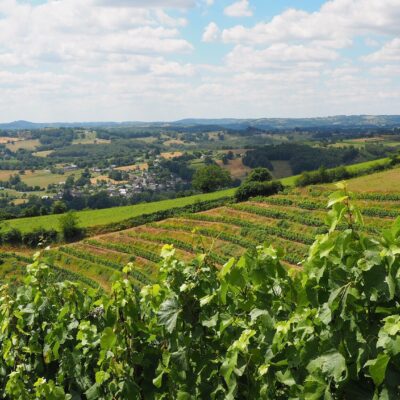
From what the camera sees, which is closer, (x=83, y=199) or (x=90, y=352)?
(x=90, y=352)

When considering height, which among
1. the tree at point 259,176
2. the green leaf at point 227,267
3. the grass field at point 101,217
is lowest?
the grass field at point 101,217

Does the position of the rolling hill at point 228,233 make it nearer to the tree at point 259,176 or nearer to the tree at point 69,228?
the tree at point 69,228

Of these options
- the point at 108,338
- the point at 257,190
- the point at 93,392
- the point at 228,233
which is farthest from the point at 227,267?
the point at 257,190

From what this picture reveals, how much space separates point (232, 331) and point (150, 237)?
2099 inches

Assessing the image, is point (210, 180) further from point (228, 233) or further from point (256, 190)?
point (228, 233)

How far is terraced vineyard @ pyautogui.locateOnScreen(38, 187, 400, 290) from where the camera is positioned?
47.4 m

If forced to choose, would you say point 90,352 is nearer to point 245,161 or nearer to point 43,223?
point 43,223

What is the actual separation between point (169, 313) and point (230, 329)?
617 millimetres

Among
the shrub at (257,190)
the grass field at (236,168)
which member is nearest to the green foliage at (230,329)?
the shrub at (257,190)

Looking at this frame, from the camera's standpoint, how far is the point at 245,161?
169m

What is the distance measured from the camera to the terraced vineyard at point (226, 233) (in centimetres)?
4741

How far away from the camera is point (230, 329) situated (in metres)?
4.41

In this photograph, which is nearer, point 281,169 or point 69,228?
point 69,228

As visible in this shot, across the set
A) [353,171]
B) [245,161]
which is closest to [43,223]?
[353,171]
